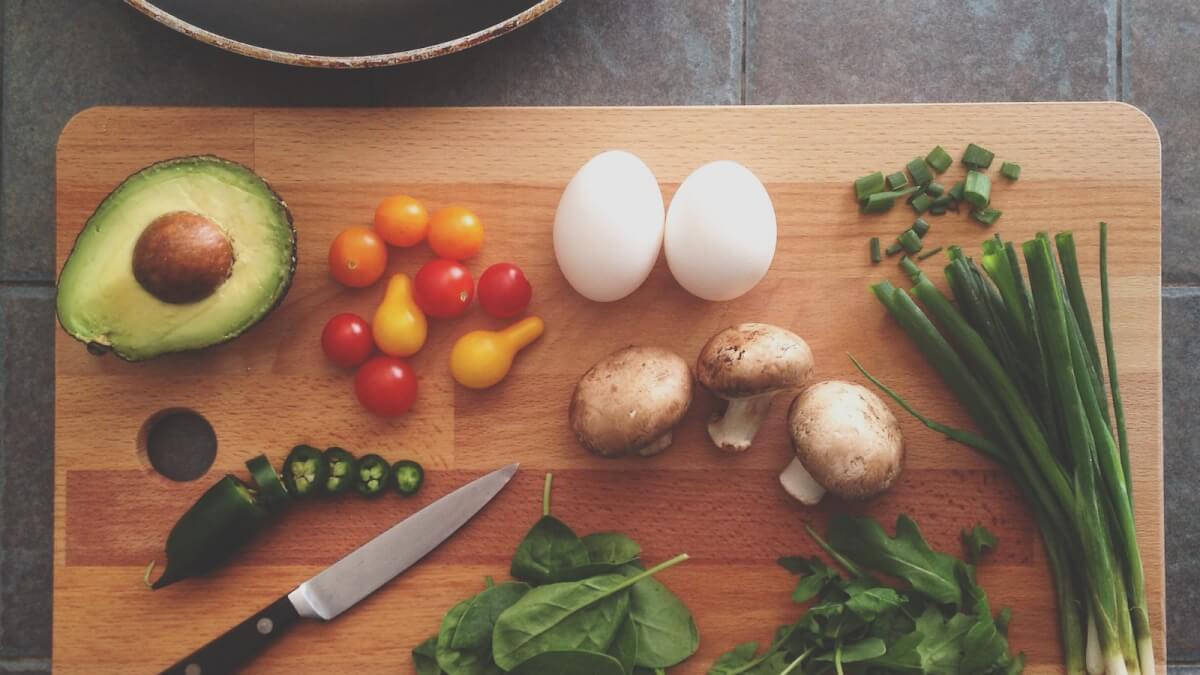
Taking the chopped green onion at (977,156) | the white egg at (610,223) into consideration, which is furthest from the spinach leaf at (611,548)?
the chopped green onion at (977,156)

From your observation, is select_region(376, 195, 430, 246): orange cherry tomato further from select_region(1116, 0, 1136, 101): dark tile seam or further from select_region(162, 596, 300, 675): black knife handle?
select_region(1116, 0, 1136, 101): dark tile seam

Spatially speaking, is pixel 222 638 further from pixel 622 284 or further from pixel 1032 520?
pixel 1032 520

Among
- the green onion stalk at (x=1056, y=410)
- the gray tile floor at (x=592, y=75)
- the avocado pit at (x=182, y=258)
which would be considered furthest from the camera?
the gray tile floor at (x=592, y=75)

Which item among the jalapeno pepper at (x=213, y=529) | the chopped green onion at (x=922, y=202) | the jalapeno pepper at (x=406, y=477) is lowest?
the jalapeno pepper at (x=213, y=529)

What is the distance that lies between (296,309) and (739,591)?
2.27 ft

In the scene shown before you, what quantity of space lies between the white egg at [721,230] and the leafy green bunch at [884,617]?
0.35 metres

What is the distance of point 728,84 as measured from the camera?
1.32 metres

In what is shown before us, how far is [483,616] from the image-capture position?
116 centimetres

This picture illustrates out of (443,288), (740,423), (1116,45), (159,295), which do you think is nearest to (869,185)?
(740,423)

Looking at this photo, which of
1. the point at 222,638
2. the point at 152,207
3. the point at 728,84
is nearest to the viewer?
the point at 152,207

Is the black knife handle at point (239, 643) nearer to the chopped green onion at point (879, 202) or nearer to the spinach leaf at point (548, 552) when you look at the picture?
the spinach leaf at point (548, 552)

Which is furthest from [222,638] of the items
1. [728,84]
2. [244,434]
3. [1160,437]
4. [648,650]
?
[1160,437]

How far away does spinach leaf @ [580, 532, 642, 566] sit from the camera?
3.86ft

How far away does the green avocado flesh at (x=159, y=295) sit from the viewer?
1075 mm
